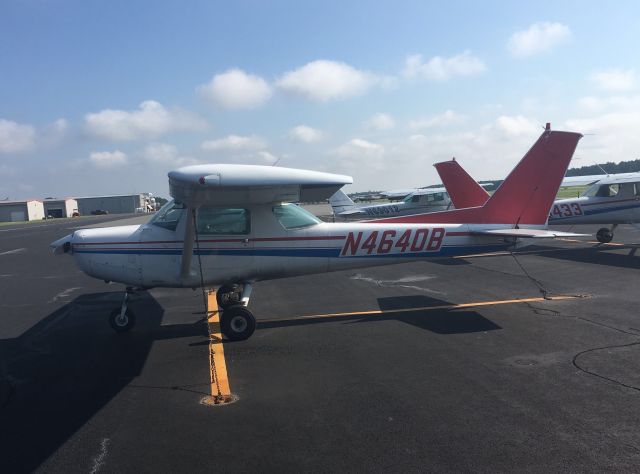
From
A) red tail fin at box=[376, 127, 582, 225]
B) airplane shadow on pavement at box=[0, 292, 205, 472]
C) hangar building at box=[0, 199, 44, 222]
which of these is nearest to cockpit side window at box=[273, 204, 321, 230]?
red tail fin at box=[376, 127, 582, 225]

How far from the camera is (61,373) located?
214 inches

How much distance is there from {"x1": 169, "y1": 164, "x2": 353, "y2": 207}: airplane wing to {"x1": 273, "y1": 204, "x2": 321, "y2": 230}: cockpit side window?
3.41ft

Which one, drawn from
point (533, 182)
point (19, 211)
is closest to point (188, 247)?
point (533, 182)

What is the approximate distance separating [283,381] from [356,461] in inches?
68.5

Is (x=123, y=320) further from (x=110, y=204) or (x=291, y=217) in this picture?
(x=110, y=204)

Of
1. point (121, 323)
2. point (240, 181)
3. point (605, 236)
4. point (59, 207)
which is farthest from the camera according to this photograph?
point (59, 207)

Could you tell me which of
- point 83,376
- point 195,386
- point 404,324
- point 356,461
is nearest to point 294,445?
point 356,461

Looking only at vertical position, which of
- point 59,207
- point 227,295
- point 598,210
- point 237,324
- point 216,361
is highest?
point 59,207

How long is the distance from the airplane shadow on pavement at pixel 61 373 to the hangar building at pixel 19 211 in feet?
339

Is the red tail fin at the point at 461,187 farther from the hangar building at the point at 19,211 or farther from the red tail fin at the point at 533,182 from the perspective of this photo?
the hangar building at the point at 19,211

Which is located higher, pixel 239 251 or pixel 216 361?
pixel 239 251

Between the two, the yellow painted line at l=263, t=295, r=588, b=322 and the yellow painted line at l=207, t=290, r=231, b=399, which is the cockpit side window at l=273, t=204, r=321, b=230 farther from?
the yellow painted line at l=207, t=290, r=231, b=399

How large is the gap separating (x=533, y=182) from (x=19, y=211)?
365 feet

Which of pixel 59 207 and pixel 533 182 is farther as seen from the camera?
pixel 59 207
